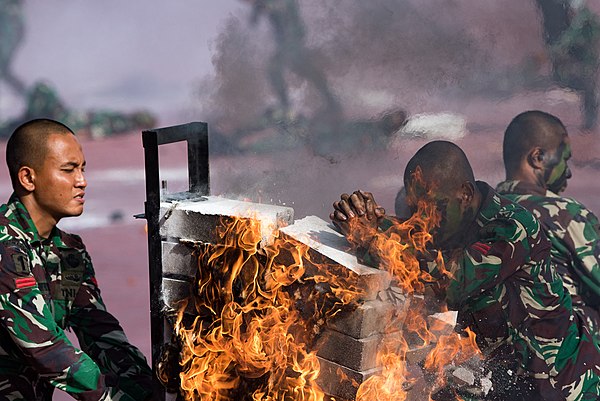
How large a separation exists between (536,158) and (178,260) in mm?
2519

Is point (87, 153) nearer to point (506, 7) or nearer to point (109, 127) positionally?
point (109, 127)

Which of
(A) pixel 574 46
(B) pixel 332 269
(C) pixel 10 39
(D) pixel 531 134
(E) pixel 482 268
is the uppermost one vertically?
(C) pixel 10 39

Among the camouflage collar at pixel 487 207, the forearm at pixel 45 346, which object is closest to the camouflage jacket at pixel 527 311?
the camouflage collar at pixel 487 207

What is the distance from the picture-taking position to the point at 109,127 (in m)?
13.6

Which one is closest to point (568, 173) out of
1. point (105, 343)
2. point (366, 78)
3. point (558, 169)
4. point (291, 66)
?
point (558, 169)

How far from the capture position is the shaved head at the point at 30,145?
352 cm

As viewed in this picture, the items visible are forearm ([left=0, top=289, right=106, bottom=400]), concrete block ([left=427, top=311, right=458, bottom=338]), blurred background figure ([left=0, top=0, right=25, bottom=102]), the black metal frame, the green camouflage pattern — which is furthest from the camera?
blurred background figure ([left=0, top=0, right=25, bottom=102])

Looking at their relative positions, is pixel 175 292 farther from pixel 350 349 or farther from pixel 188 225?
pixel 350 349

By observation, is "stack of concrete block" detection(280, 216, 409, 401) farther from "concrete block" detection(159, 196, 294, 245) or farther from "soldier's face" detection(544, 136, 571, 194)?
"soldier's face" detection(544, 136, 571, 194)

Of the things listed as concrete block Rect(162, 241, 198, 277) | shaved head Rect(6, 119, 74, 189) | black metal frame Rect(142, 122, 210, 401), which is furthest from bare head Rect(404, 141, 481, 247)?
shaved head Rect(6, 119, 74, 189)

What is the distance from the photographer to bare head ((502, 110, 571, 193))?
5.16 meters

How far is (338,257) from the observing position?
337cm

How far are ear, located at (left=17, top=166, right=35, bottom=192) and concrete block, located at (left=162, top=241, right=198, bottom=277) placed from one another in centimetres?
63

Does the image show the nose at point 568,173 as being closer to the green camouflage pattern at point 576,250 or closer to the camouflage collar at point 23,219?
the green camouflage pattern at point 576,250
